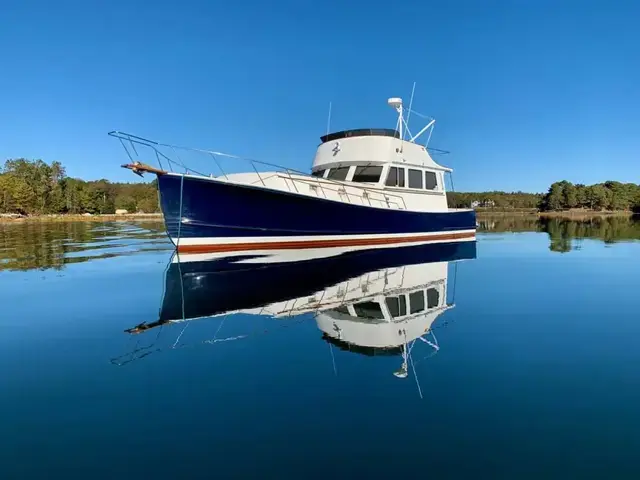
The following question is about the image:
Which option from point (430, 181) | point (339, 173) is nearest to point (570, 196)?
point (430, 181)

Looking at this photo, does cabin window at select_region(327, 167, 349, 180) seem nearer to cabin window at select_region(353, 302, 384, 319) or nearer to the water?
the water

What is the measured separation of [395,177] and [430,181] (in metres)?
2.97

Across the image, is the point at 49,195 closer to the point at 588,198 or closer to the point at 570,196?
the point at 570,196

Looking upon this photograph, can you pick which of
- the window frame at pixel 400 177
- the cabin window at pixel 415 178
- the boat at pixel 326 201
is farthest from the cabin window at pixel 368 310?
the cabin window at pixel 415 178

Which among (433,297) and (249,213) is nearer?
(433,297)

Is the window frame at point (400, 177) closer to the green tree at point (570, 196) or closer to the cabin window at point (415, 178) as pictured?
the cabin window at point (415, 178)

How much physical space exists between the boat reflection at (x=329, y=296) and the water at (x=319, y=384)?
0.18 feet

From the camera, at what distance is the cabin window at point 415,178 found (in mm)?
18922

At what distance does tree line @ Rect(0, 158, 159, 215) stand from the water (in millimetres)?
76247

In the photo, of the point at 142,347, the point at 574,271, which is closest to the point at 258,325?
the point at 142,347

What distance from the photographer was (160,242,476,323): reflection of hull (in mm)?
6570

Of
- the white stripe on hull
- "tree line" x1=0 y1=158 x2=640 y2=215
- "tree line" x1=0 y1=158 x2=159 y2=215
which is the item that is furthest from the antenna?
"tree line" x1=0 y1=158 x2=159 y2=215

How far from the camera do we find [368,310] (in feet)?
20.1

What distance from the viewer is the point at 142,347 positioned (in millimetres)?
4480
